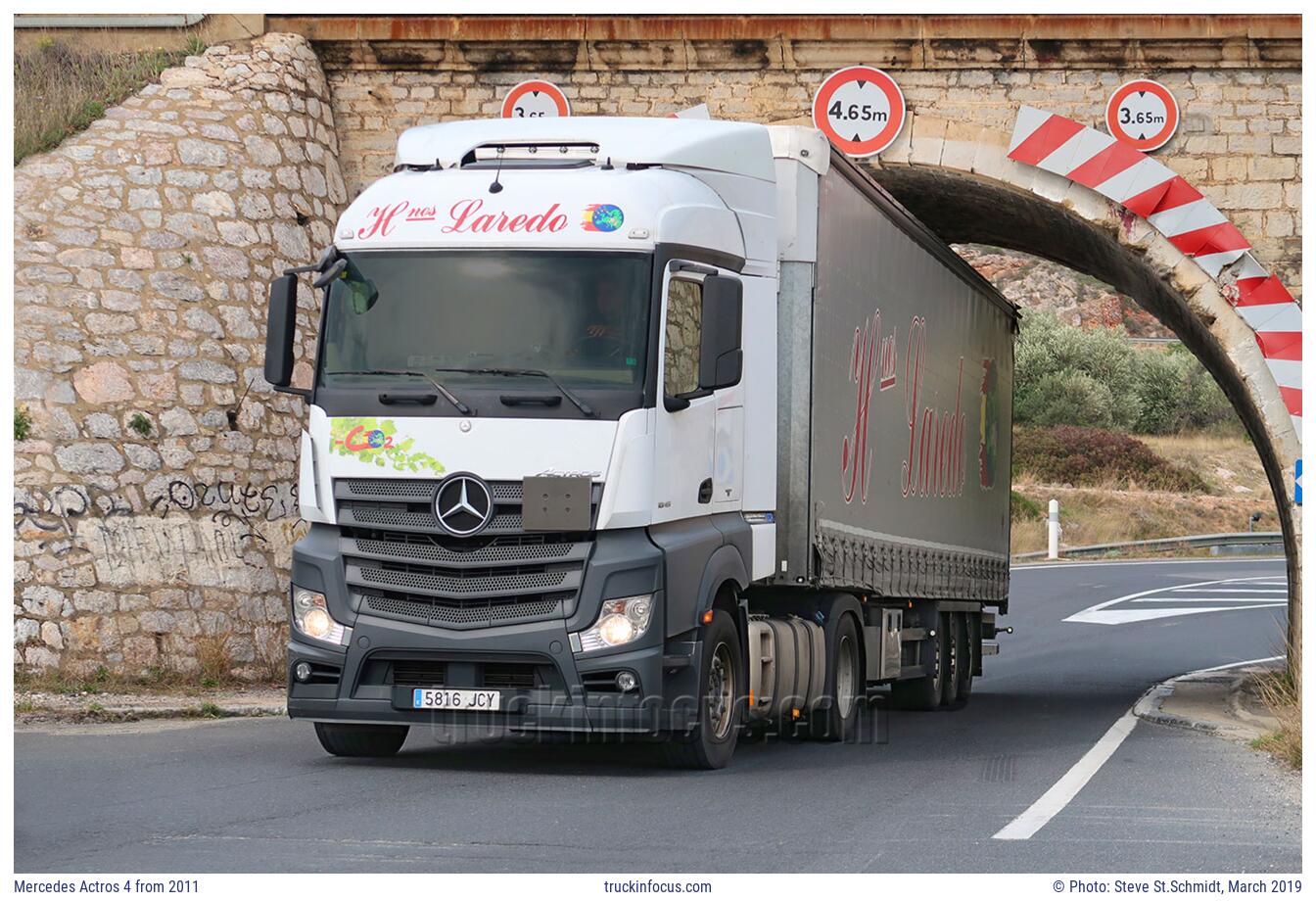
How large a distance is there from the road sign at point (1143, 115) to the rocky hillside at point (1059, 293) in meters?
69.7

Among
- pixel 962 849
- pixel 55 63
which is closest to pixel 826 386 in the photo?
pixel 962 849

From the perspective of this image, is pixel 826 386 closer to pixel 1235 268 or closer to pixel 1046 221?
pixel 1235 268

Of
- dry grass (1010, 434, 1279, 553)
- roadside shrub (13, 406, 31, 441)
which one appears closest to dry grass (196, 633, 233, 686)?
roadside shrub (13, 406, 31, 441)

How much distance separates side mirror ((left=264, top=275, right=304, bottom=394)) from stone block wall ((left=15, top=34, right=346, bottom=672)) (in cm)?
458

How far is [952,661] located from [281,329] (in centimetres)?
922

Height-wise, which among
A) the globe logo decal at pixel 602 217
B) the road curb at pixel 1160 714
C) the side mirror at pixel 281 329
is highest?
the globe logo decal at pixel 602 217

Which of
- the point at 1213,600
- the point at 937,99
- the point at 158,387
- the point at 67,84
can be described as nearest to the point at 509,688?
the point at 158,387

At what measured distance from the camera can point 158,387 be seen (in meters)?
15.2

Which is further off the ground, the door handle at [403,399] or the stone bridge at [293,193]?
the stone bridge at [293,193]

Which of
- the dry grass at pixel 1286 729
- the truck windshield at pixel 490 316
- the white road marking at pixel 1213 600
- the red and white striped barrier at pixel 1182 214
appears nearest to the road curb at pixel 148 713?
the truck windshield at pixel 490 316

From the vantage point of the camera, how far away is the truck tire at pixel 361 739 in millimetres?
11055

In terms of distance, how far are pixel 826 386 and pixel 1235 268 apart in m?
6.04

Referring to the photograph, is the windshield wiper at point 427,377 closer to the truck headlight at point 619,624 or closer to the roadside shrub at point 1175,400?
the truck headlight at point 619,624

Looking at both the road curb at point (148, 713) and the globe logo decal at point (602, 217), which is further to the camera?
the road curb at point (148, 713)
